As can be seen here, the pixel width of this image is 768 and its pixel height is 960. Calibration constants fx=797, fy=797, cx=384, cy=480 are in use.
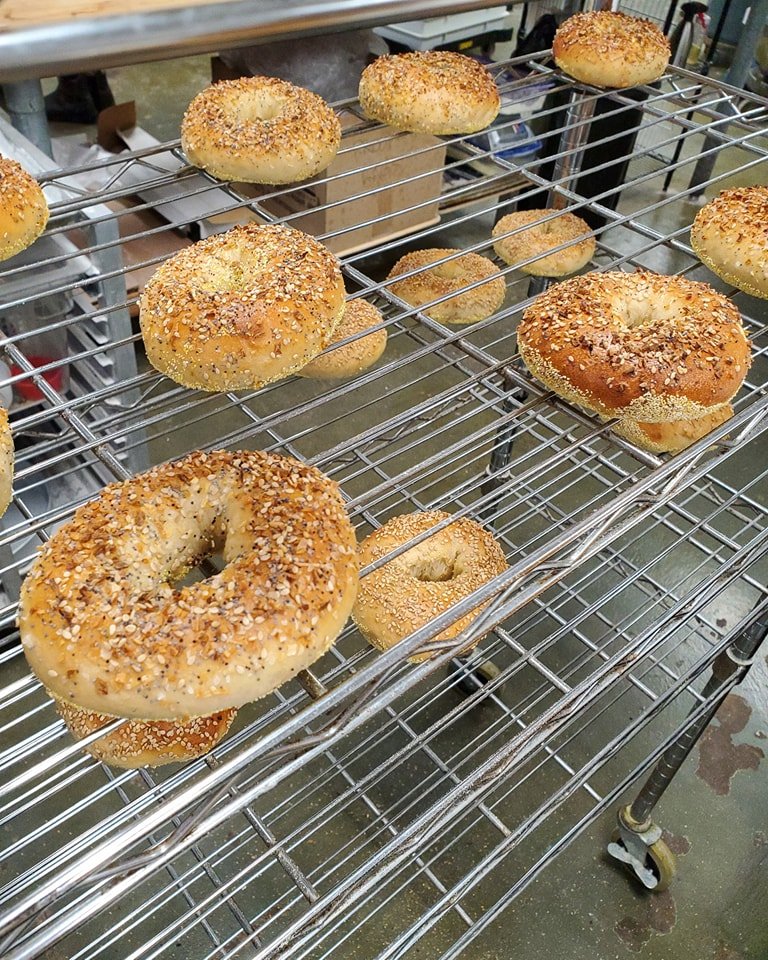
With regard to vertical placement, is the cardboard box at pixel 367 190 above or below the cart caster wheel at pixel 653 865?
above

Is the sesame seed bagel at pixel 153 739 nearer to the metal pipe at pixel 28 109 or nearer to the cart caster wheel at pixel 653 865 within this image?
the cart caster wheel at pixel 653 865

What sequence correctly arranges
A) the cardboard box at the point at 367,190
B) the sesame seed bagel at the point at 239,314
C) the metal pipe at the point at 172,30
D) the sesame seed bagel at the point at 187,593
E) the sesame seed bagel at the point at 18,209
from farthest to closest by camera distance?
the cardboard box at the point at 367,190, the metal pipe at the point at 172,30, the sesame seed bagel at the point at 18,209, the sesame seed bagel at the point at 239,314, the sesame seed bagel at the point at 187,593

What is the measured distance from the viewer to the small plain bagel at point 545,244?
90.8 inches

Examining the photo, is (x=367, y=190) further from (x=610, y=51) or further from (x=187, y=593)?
(x=187, y=593)

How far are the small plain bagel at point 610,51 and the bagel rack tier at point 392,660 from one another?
81 millimetres

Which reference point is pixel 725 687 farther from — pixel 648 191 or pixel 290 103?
pixel 648 191

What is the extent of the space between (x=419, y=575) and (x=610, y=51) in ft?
4.94

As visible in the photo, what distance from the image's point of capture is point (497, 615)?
0.98 meters

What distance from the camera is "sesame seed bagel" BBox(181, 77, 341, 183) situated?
5.70 feet

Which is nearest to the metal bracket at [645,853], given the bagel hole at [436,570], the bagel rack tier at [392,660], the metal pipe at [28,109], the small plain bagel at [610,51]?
the bagel rack tier at [392,660]

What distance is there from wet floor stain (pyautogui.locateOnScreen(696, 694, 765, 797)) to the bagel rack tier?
113 millimetres

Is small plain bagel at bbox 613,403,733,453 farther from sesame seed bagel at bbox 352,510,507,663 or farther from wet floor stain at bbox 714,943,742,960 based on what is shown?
wet floor stain at bbox 714,943,742,960

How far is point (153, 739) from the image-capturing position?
1373mm

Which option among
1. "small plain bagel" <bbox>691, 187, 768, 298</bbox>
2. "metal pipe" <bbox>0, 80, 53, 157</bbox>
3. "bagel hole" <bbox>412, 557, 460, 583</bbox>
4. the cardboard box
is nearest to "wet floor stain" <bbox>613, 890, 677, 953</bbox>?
"bagel hole" <bbox>412, 557, 460, 583</bbox>
